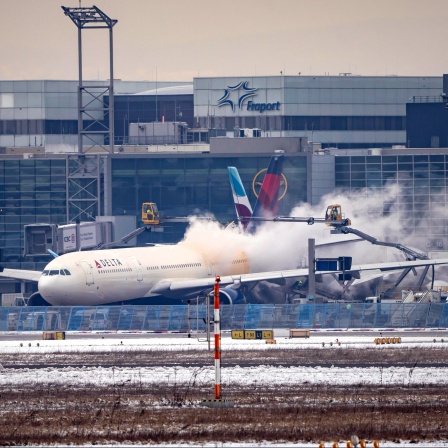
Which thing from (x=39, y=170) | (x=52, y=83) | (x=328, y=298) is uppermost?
(x=52, y=83)

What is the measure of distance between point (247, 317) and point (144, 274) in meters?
15.3

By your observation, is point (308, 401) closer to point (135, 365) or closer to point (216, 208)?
point (135, 365)

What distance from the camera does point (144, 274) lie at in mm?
96938

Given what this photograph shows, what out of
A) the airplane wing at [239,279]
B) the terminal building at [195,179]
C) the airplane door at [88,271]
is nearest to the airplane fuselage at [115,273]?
the airplane door at [88,271]

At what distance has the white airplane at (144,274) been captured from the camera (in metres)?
89.8

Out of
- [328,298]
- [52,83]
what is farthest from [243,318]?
[52,83]

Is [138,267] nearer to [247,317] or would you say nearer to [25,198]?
[247,317]

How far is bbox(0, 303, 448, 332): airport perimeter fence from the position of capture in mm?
82688

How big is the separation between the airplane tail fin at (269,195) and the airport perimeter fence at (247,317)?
3181 centimetres

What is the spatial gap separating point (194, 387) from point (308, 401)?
20.9 ft

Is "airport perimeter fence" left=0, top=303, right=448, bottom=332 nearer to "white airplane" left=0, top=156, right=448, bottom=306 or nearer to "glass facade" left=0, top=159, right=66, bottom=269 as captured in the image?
"white airplane" left=0, top=156, right=448, bottom=306

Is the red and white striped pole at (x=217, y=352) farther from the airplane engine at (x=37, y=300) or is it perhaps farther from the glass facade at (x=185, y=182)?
the glass facade at (x=185, y=182)

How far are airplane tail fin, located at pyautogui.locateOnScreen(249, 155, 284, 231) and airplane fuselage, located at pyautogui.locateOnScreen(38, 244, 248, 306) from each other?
1060 centimetres

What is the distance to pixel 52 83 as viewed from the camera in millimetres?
184625
